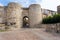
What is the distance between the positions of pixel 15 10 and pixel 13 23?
2981 mm

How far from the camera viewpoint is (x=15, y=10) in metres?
33.9

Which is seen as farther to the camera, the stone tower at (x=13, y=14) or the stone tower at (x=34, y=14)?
the stone tower at (x=34, y=14)

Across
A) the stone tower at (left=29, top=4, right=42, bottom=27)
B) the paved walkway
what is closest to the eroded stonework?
the stone tower at (left=29, top=4, right=42, bottom=27)

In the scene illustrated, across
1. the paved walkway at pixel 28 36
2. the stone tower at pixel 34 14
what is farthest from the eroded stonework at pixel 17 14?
the paved walkway at pixel 28 36

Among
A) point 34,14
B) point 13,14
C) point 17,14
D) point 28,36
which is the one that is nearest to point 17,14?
point 17,14

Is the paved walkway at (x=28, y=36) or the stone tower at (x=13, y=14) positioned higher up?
the stone tower at (x=13, y=14)

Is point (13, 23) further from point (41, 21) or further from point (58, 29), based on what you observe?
point (58, 29)

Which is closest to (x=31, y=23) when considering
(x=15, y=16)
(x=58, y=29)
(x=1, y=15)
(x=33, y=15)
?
(x=33, y=15)

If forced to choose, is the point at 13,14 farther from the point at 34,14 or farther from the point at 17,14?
the point at 34,14

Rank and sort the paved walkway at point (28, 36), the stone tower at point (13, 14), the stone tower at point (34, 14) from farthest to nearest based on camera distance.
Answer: the stone tower at point (34, 14), the stone tower at point (13, 14), the paved walkway at point (28, 36)

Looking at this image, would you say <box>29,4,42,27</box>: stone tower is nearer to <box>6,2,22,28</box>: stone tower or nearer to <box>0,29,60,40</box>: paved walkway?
<box>6,2,22,28</box>: stone tower

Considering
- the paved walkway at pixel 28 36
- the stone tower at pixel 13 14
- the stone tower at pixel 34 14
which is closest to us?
the paved walkway at pixel 28 36

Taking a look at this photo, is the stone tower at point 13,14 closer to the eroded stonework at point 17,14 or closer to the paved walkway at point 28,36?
the eroded stonework at point 17,14

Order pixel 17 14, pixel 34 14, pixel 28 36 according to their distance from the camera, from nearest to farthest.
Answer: pixel 28 36
pixel 17 14
pixel 34 14
